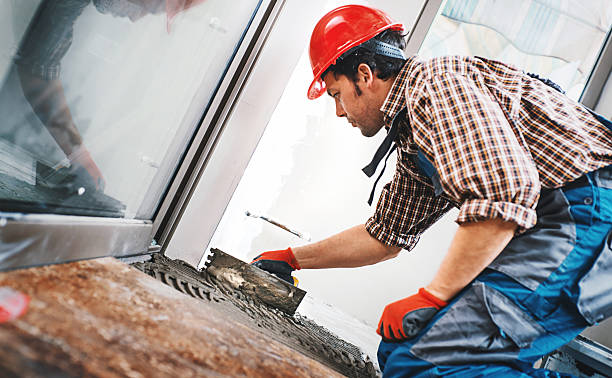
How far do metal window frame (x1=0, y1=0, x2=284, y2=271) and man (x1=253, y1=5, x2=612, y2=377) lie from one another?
0.63 m

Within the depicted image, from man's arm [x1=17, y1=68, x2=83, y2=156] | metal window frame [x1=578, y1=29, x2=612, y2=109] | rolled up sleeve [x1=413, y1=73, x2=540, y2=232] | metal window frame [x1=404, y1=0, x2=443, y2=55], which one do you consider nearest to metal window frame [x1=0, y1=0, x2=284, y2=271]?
man's arm [x1=17, y1=68, x2=83, y2=156]

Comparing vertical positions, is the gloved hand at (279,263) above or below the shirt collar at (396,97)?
below

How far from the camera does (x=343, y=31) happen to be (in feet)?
4.83

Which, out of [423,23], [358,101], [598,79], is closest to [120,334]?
[358,101]

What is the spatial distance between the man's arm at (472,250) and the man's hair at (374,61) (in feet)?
2.09

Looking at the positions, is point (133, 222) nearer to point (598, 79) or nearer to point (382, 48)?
point (382, 48)

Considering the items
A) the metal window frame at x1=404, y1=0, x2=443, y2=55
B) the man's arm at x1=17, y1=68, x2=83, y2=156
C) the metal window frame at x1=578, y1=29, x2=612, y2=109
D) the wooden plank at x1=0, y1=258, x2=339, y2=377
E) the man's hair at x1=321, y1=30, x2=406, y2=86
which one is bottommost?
the wooden plank at x1=0, y1=258, x2=339, y2=377

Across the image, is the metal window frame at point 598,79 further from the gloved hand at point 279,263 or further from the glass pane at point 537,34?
the gloved hand at point 279,263

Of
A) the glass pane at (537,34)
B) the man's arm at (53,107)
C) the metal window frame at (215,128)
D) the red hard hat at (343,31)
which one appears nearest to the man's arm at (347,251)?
the metal window frame at (215,128)

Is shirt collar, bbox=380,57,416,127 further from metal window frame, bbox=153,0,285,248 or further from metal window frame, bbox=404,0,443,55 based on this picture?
metal window frame, bbox=404,0,443,55

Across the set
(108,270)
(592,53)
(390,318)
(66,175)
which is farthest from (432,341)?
(592,53)

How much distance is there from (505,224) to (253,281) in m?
0.91

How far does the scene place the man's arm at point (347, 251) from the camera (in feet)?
5.55

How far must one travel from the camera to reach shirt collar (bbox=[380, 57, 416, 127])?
1.27 metres
